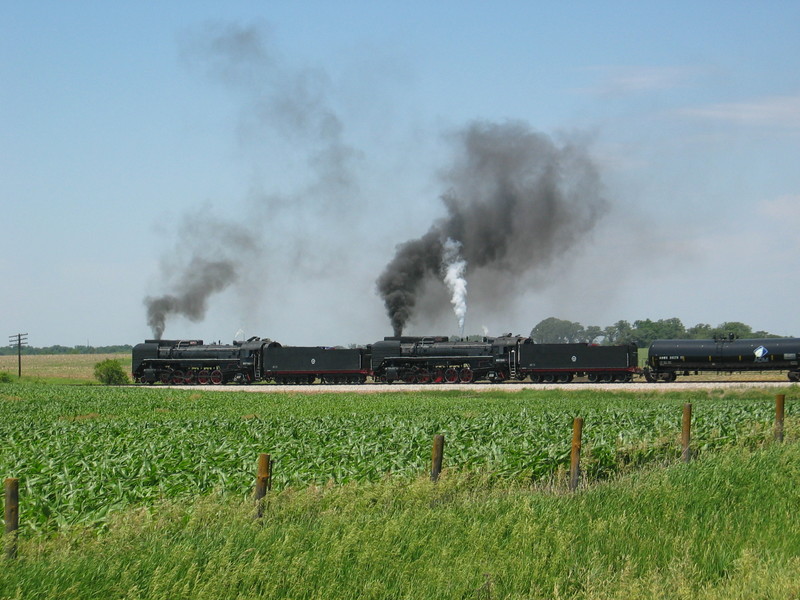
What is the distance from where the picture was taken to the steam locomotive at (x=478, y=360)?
46125 mm

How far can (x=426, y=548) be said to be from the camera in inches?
358

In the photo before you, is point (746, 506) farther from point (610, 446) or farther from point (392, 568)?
point (392, 568)

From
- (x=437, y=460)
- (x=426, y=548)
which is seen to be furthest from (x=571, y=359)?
(x=426, y=548)

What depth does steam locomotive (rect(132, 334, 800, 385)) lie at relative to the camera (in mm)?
A: 46125

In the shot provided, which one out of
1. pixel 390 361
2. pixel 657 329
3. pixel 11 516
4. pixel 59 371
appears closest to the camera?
pixel 11 516

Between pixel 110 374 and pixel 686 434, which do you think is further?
pixel 110 374

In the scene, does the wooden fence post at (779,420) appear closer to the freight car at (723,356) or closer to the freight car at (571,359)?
the freight car at (571,359)

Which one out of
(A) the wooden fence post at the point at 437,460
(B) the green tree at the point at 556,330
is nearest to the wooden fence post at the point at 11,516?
(A) the wooden fence post at the point at 437,460

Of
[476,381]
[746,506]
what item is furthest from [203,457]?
[476,381]

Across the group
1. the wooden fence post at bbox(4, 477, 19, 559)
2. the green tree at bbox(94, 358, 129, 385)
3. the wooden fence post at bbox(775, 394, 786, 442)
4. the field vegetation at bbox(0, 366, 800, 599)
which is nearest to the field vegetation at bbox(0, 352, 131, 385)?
the green tree at bbox(94, 358, 129, 385)

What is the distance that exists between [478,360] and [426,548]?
123 feet

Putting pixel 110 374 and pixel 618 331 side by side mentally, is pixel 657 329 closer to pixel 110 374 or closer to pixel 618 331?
pixel 618 331

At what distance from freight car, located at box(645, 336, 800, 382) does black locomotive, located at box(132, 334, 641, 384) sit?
1.54 m

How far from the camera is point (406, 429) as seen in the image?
18.0 meters
